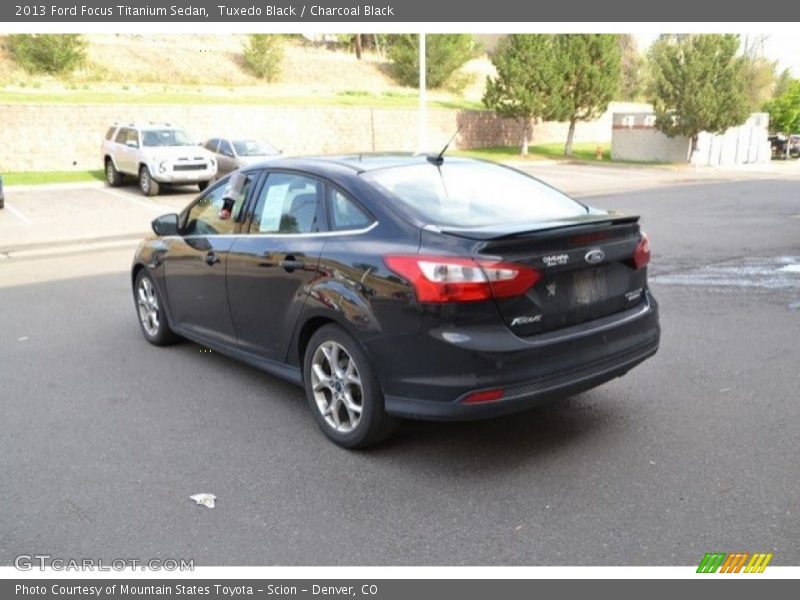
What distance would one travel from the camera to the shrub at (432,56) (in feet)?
180

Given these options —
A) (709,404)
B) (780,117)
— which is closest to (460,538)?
(709,404)

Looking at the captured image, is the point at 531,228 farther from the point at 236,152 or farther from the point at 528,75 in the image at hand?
the point at 528,75

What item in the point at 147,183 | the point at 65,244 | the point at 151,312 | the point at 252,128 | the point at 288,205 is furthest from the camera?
the point at 252,128

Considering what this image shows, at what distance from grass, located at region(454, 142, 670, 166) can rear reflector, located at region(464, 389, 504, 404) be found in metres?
33.9

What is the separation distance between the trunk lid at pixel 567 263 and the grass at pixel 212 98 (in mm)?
29896

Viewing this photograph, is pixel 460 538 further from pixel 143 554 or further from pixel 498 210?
pixel 498 210

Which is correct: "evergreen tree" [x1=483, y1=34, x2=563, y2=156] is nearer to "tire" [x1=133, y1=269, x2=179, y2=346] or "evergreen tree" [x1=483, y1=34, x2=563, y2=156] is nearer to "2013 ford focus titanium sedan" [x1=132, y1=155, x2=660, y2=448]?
"tire" [x1=133, y1=269, x2=179, y2=346]

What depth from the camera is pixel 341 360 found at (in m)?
4.25

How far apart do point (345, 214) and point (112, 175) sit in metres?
22.2

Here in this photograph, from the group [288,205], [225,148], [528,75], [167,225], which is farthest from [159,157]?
[528,75]

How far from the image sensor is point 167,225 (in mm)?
6047

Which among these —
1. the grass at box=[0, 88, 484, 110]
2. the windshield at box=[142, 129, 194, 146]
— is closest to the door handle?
the windshield at box=[142, 129, 194, 146]

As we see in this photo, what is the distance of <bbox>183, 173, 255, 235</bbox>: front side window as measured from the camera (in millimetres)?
5246

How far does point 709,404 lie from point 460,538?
231cm
